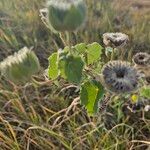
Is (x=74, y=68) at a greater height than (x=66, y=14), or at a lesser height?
lesser

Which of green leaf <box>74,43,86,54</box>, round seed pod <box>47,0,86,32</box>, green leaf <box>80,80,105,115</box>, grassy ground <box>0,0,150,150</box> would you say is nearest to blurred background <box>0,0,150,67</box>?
grassy ground <box>0,0,150,150</box>

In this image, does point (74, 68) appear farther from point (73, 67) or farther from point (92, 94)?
point (92, 94)

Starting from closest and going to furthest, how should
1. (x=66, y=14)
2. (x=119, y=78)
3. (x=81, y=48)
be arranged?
(x=66, y=14) < (x=119, y=78) < (x=81, y=48)

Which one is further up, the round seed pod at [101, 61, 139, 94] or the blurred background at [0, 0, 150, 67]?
the round seed pod at [101, 61, 139, 94]

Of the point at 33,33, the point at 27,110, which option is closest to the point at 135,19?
the point at 33,33

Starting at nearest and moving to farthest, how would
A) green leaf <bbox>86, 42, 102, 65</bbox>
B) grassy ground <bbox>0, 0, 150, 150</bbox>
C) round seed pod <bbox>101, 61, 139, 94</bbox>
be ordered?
round seed pod <bbox>101, 61, 139, 94</bbox> < green leaf <bbox>86, 42, 102, 65</bbox> < grassy ground <bbox>0, 0, 150, 150</bbox>

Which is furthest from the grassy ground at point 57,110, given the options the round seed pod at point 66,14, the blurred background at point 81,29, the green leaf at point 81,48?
the round seed pod at point 66,14

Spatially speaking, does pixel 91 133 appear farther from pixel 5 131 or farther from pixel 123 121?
pixel 5 131

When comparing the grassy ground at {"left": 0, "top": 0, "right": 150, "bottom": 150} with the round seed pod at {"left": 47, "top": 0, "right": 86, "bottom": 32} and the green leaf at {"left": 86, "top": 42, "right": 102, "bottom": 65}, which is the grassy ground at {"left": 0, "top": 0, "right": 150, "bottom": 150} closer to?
the green leaf at {"left": 86, "top": 42, "right": 102, "bottom": 65}

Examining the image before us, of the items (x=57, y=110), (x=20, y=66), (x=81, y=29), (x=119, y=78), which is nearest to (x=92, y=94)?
(x=119, y=78)
